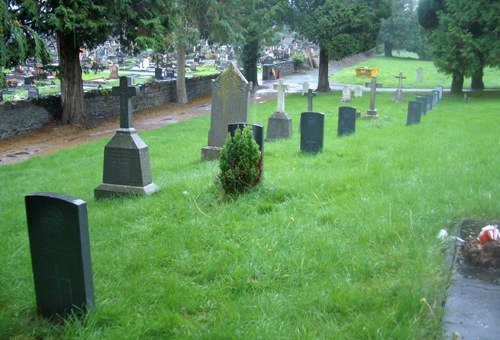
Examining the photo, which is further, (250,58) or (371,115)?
(250,58)

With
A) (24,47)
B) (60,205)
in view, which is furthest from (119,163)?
(60,205)

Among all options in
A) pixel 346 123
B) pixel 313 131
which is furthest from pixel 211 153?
pixel 346 123

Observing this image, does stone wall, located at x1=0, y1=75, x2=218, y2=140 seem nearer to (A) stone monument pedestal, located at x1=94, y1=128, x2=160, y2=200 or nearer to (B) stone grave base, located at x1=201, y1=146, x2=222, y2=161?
(B) stone grave base, located at x1=201, y1=146, x2=222, y2=161

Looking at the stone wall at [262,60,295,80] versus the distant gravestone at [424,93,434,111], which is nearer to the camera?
the distant gravestone at [424,93,434,111]

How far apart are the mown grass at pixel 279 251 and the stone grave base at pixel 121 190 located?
0.57 ft

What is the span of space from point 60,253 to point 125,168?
415 centimetres

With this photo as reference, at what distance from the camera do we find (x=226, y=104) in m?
10.6

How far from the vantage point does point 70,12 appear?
16.3 meters

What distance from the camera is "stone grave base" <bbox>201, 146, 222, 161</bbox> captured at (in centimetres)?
1052

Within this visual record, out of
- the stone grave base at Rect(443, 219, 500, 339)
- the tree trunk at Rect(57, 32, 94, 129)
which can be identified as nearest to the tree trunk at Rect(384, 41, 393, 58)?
the tree trunk at Rect(57, 32, 94, 129)

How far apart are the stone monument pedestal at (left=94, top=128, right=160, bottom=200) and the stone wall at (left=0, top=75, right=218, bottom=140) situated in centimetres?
1118

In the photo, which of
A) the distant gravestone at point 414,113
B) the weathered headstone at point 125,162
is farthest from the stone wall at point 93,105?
the distant gravestone at point 414,113

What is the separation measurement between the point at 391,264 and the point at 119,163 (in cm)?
474

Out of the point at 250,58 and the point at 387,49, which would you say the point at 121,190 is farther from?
the point at 387,49
